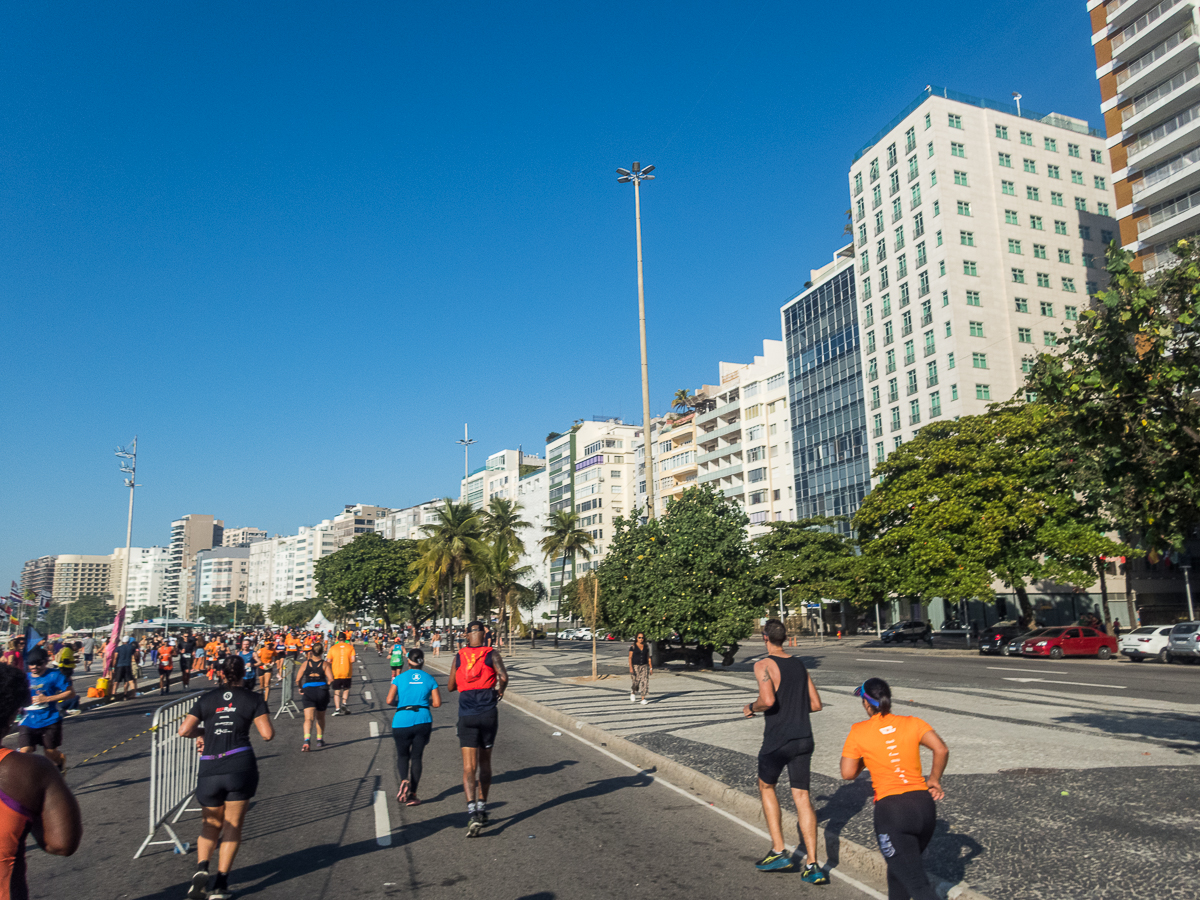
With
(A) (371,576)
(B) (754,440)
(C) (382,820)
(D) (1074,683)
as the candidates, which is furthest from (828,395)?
(C) (382,820)

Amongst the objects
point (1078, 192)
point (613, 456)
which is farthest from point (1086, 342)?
point (613, 456)

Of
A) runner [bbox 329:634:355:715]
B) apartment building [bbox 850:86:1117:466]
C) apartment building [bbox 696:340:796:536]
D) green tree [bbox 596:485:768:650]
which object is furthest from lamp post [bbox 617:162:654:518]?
apartment building [bbox 696:340:796:536]

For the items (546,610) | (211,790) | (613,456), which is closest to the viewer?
(211,790)

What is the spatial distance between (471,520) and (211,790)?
1890 inches

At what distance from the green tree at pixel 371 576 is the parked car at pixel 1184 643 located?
220 ft

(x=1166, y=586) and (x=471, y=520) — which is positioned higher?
(x=471, y=520)

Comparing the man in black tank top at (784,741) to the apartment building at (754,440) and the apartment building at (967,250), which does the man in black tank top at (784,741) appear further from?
the apartment building at (754,440)

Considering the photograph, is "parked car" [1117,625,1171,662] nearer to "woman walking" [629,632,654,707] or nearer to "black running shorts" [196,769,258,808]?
"woman walking" [629,632,654,707]

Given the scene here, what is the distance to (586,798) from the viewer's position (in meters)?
9.40

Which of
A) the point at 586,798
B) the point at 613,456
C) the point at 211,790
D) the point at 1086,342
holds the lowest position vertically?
the point at 586,798

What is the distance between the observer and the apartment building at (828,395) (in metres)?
71.3

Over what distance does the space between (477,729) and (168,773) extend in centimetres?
329

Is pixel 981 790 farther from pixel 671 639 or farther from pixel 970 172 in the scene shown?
pixel 970 172

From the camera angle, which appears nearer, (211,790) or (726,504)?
(211,790)
